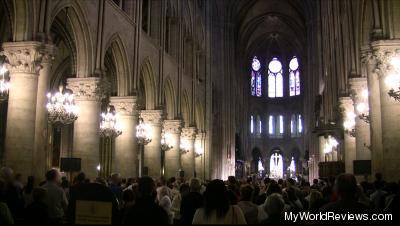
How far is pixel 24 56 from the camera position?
532 inches

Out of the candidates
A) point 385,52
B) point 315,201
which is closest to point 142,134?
point 385,52

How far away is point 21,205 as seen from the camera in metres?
8.03

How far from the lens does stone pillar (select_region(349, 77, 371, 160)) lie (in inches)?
709

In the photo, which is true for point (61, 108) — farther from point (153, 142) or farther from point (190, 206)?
point (190, 206)

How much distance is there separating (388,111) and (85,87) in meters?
10.8

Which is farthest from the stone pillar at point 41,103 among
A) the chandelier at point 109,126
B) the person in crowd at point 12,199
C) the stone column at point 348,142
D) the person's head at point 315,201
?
the stone column at point 348,142

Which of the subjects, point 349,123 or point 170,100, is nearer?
point 349,123

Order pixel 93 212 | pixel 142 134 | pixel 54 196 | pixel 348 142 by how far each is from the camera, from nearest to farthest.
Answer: pixel 93 212
pixel 54 196
pixel 348 142
pixel 142 134

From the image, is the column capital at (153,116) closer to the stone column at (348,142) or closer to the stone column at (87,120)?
the stone column at (87,120)

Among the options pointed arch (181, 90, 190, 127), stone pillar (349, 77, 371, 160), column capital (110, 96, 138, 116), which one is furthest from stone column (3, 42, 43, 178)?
pointed arch (181, 90, 190, 127)

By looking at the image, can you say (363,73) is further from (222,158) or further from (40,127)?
(222,158)

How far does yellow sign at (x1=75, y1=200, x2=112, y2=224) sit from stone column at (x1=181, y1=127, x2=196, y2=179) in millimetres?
29044

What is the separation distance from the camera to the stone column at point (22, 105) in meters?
13.2

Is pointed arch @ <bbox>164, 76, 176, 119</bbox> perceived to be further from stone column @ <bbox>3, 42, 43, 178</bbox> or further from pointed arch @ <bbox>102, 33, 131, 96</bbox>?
stone column @ <bbox>3, 42, 43, 178</bbox>
